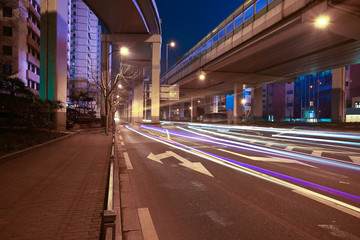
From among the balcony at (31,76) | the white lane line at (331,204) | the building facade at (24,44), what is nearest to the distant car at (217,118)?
the building facade at (24,44)

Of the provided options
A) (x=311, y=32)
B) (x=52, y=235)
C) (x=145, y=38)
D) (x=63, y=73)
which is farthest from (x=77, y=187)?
(x=145, y=38)

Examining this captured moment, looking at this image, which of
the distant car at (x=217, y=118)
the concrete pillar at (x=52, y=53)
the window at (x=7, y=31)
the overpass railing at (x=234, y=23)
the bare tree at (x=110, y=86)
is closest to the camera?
the concrete pillar at (x=52, y=53)

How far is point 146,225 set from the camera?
3463 millimetres

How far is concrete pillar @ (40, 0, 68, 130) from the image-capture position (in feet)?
61.5

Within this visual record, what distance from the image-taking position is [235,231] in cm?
324

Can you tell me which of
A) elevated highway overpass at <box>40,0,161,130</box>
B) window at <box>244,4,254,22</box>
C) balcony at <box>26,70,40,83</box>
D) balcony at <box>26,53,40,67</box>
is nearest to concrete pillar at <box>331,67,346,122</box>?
window at <box>244,4,254,22</box>

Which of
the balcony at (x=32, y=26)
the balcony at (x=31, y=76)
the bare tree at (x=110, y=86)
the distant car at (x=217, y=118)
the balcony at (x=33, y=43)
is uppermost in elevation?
the balcony at (x=32, y=26)

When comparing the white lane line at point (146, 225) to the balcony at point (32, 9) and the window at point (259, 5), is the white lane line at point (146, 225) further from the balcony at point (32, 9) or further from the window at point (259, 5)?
the balcony at point (32, 9)

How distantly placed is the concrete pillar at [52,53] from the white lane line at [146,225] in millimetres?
18383

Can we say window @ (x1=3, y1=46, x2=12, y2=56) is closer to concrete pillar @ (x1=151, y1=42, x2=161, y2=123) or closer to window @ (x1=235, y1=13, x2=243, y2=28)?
concrete pillar @ (x1=151, y1=42, x2=161, y2=123)

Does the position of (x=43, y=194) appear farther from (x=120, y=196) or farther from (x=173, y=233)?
(x=173, y=233)

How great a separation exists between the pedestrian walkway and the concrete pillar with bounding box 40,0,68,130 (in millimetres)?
13612

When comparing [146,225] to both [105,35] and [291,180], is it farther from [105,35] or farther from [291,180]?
[105,35]

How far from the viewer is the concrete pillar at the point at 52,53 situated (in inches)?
738
